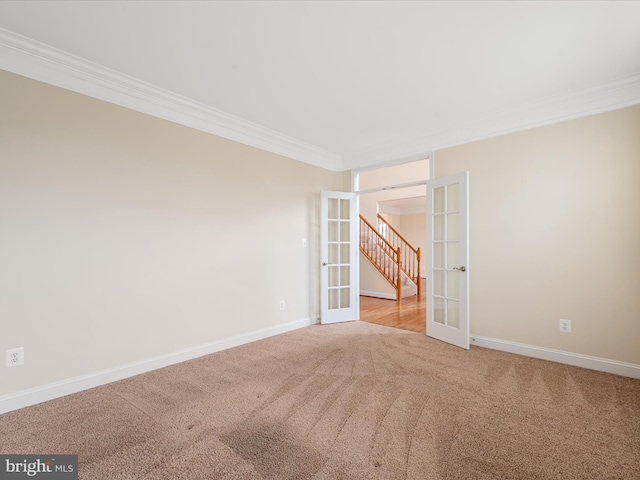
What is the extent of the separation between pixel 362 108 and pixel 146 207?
2.51 metres

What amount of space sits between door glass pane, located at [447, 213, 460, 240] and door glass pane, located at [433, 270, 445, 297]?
0.47 meters

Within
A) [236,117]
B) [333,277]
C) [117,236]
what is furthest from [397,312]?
[117,236]

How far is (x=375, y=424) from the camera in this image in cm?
199

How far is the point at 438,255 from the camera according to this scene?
12.8 feet

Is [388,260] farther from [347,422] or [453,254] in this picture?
[347,422]

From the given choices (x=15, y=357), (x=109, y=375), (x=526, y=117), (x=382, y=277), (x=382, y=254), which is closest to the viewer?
(x=15, y=357)

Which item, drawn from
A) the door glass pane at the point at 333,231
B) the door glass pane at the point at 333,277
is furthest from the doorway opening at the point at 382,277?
the door glass pane at the point at 333,277

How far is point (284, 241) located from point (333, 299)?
1.30m

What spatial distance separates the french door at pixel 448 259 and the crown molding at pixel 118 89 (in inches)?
90.5

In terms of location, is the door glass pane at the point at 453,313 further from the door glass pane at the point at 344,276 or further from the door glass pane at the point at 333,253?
the door glass pane at the point at 333,253

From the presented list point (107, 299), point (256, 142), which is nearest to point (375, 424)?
point (107, 299)

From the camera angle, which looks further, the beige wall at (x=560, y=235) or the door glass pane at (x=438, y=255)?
the door glass pane at (x=438, y=255)

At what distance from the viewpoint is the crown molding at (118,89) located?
224 cm

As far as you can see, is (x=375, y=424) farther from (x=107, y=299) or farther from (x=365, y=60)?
(x=365, y=60)
